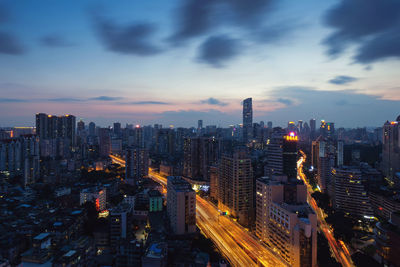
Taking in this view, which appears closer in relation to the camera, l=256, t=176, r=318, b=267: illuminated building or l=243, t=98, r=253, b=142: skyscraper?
l=256, t=176, r=318, b=267: illuminated building

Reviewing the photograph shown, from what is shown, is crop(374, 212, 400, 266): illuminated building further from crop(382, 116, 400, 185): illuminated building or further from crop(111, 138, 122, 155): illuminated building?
crop(111, 138, 122, 155): illuminated building

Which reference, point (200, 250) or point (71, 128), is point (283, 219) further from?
point (71, 128)

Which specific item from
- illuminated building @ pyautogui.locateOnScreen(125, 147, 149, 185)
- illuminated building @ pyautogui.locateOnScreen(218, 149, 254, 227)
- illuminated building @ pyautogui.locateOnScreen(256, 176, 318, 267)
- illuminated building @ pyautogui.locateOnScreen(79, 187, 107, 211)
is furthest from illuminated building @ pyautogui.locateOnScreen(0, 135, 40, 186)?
illuminated building @ pyautogui.locateOnScreen(256, 176, 318, 267)

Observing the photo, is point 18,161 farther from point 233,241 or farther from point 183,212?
point 233,241

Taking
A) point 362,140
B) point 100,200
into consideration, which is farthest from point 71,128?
point 362,140

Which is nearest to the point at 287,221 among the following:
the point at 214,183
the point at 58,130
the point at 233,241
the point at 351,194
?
the point at 233,241
